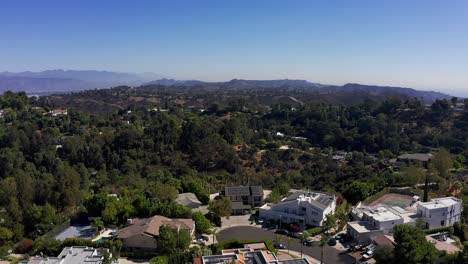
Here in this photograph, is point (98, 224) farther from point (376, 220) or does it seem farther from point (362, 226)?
point (376, 220)

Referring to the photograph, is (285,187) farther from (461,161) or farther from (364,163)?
(461,161)

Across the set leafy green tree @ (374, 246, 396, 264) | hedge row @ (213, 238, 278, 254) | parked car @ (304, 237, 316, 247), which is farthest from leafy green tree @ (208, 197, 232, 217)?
leafy green tree @ (374, 246, 396, 264)

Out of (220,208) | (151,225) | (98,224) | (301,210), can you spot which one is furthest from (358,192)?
(98,224)

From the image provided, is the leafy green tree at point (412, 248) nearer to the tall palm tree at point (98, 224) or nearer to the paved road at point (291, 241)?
the paved road at point (291, 241)

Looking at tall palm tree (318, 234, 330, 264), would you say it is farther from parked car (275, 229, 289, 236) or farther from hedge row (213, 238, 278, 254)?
hedge row (213, 238, 278, 254)

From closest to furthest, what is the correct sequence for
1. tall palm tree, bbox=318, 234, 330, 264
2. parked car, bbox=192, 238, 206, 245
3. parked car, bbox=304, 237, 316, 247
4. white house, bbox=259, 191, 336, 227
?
tall palm tree, bbox=318, 234, 330, 264 → parked car, bbox=192, 238, 206, 245 → parked car, bbox=304, 237, 316, 247 → white house, bbox=259, 191, 336, 227

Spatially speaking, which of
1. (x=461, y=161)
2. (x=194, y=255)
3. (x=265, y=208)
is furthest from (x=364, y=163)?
(x=194, y=255)

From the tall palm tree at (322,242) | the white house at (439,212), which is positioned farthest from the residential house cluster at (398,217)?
the tall palm tree at (322,242)
